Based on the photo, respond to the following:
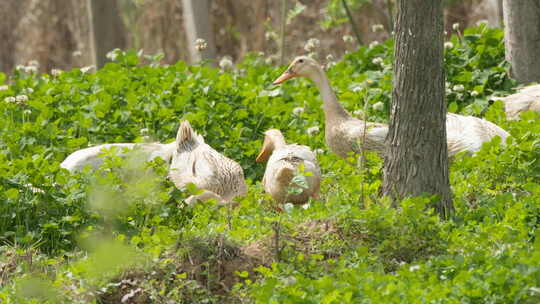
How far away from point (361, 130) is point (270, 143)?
76 cm

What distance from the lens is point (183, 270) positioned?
480cm

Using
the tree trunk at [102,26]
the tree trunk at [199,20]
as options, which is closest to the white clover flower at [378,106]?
the tree trunk at [199,20]

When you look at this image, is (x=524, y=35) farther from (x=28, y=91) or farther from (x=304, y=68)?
(x=28, y=91)

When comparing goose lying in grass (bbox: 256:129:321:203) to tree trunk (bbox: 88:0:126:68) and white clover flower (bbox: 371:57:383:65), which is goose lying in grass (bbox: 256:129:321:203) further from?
tree trunk (bbox: 88:0:126:68)

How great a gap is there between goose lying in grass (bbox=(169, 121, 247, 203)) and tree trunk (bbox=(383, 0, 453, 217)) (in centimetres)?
138

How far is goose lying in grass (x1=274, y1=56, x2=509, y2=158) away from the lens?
22.1 feet

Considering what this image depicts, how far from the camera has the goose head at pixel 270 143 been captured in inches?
271

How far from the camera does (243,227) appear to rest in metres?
5.48

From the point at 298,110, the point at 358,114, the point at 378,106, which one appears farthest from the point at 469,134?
the point at 298,110

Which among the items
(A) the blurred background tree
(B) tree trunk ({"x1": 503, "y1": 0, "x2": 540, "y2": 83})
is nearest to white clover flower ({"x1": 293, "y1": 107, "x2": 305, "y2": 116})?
(B) tree trunk ({"x1": 503, "y1": 0, "x2": 540, "y2": 83})

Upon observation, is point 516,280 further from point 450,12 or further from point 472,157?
point 450,12

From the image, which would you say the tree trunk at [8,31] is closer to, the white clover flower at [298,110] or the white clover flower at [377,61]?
the white clover flower at [377,61]

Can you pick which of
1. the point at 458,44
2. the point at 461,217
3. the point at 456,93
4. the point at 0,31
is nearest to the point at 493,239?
the point at 461,217

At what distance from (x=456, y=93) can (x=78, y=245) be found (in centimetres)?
441
